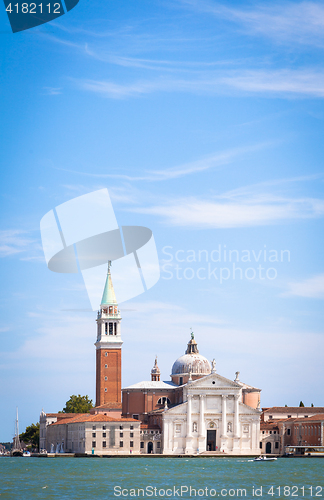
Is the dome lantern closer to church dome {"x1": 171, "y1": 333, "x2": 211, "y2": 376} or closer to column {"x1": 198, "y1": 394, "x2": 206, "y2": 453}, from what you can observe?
church dome {"x1": 171, "y1": 333, "x2": 211, "y2": 376}

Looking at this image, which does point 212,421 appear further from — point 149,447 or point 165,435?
point 149,447

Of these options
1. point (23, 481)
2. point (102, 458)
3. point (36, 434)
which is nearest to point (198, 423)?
point (102, 458)

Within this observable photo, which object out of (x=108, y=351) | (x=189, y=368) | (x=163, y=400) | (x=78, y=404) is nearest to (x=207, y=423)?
(x=163, y=400)

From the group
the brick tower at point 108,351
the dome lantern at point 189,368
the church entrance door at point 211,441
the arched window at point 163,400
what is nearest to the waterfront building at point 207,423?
the church entrance door at point 211,441

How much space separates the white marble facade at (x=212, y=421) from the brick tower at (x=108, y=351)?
10064 mm

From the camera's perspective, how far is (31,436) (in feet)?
352

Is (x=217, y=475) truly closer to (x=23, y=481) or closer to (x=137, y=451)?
(x=23, y=481)

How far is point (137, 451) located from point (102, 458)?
204 inches

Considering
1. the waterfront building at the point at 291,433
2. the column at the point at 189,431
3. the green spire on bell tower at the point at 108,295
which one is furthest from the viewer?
the green spire on bell tower at the point at 108,295

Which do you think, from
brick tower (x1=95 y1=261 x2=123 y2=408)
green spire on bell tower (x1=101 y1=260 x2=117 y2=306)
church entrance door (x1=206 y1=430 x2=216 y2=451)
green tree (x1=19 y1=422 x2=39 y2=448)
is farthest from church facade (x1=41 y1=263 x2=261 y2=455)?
green tree (x1=19 y1=422 x2=39 y2=448)

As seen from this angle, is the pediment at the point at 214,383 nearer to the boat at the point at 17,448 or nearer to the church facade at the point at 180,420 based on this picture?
the church facade at the point at 180,420

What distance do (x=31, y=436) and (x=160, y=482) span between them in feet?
219

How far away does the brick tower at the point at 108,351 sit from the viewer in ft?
297

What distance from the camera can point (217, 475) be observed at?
1907 inches
